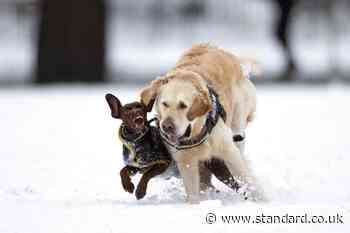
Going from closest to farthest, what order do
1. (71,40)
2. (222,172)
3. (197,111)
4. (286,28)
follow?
1. (197,111)
2. (222,172)
3. (71,40)
4. (286,28)

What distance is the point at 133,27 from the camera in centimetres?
2631

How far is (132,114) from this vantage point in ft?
20.7

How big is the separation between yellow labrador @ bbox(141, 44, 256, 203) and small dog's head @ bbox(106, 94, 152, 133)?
0.29ft

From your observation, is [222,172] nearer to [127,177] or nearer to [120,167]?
Answer: [127,177]

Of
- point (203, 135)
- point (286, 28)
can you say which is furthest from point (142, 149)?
point (286, 28)

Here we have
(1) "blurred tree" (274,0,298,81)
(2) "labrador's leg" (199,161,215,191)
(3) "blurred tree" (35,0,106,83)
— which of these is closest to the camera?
(2) "labrador's leg" (199,161,215,191)

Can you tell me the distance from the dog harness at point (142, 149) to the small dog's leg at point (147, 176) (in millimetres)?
41

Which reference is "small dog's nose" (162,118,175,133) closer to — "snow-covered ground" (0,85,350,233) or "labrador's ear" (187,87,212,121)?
"labrador's ear" (187,87,212,121)

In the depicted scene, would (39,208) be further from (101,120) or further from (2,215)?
(101,120)

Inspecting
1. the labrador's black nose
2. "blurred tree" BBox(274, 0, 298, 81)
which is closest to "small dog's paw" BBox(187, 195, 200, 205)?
the labrador's black nose

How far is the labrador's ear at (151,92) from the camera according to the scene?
6320mm

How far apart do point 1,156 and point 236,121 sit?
260 cm

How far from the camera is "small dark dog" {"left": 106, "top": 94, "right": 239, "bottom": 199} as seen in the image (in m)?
6.35

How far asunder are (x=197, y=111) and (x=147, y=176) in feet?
2.09
